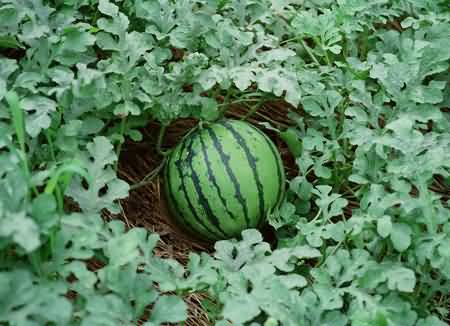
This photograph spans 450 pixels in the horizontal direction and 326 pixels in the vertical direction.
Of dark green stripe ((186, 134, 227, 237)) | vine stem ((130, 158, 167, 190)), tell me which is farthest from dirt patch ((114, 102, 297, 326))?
dark green stripe ((186, 134, 227, 237))

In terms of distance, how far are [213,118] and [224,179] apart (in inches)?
10.0

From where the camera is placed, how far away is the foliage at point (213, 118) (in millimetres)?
1947

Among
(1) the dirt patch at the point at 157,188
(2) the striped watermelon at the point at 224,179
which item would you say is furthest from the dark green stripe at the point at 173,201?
(1) the dirt patch at the point at 157,188

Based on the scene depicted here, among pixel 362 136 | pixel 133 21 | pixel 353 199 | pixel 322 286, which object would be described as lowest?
pixel 353 199

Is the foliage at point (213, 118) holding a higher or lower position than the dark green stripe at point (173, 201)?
higher

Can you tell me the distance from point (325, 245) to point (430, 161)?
17.6 inches

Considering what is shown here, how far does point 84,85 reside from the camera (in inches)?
88.2

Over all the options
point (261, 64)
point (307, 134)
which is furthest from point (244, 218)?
point (261, 64)

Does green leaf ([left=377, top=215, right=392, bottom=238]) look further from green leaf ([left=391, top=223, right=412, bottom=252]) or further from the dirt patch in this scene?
the dirt patch

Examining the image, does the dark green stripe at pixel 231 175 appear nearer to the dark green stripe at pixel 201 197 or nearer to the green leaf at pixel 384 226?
the dark green stripe at pixel 201 197

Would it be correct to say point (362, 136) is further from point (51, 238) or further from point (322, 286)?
point (51, 238)

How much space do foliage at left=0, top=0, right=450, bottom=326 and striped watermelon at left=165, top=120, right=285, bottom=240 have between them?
10 cm

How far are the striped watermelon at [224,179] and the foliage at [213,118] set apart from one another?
3.8 inches

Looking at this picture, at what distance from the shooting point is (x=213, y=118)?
270cm
